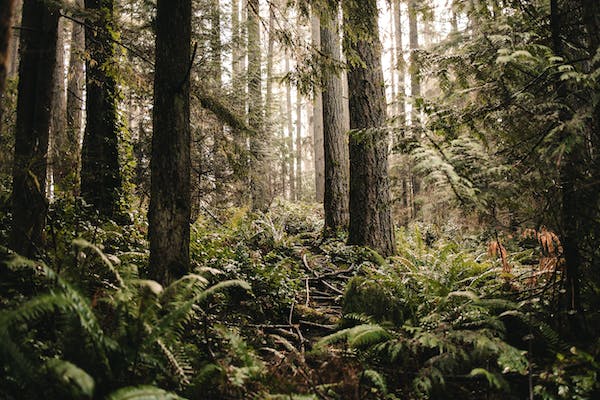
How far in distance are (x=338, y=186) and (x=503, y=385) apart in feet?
24.6

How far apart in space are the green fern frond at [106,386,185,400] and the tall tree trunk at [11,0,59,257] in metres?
2.69

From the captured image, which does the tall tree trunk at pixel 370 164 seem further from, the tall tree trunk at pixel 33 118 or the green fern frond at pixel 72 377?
the green fern frond at pixel 72 377

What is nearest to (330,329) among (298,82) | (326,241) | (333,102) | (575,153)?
(575,153)

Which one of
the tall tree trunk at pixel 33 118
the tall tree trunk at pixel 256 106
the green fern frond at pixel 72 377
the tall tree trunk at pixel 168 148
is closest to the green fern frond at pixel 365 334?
the tall tree trunk at pixel 168 148

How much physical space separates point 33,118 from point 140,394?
11.8 ft

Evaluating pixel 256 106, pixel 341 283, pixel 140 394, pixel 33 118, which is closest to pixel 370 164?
pixel 341 283

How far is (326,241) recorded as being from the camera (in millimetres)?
9211

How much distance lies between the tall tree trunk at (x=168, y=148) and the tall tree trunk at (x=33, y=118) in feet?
3.99

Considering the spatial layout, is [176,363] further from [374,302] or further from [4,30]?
[374,302]

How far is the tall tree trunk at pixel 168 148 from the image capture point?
395 cm

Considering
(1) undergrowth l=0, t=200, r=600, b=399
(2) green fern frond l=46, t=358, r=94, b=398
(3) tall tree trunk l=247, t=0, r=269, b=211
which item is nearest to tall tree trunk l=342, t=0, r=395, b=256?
(1) undergrowth l=0, t=200, r=600, b=399

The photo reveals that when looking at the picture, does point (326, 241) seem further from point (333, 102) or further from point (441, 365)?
point (441, 365)

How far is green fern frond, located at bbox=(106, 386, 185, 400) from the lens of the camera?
6.94 feet

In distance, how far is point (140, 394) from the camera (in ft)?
7.12
